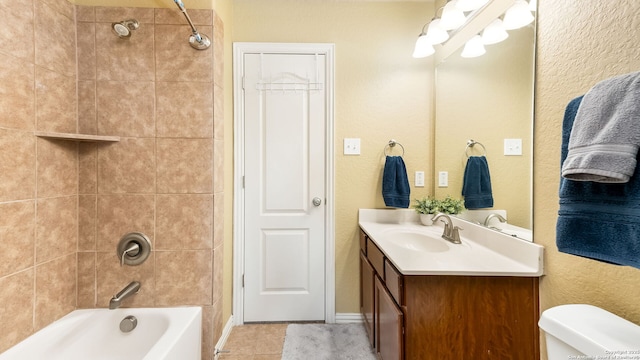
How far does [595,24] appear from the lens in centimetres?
85

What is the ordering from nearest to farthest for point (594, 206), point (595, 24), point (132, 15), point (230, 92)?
point (594, 206), point (595, 24), point (132, 15), point (230, 92)

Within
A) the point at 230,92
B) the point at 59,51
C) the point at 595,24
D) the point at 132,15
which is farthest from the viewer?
the point at 230,92

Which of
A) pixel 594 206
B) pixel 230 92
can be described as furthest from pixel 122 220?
pixel 594 206

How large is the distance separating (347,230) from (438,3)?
6.18 feet

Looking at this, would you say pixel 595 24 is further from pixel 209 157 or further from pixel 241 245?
pixel 241 245

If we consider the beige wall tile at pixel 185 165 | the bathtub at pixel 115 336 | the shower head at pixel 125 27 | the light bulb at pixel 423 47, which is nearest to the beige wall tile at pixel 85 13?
the shower head at pixel 125 27

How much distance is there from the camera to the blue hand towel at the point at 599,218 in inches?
23.7

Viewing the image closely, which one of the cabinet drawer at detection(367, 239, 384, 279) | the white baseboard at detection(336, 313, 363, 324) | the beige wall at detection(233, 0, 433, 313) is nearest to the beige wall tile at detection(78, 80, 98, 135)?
the beige wall at detection(233, 0, 433, 313)

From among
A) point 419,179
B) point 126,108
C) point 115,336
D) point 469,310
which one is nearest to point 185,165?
point 126,108

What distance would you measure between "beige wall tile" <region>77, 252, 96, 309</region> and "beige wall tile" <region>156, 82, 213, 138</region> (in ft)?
2.58

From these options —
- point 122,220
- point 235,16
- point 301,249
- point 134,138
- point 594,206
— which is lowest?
point 301,249

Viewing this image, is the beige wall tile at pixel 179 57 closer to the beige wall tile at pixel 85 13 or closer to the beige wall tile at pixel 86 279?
the beige wall tile at pixel 85 13

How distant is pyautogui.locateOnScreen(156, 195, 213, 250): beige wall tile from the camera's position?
1.45 metres

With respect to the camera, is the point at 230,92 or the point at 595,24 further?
the point at 230,92
